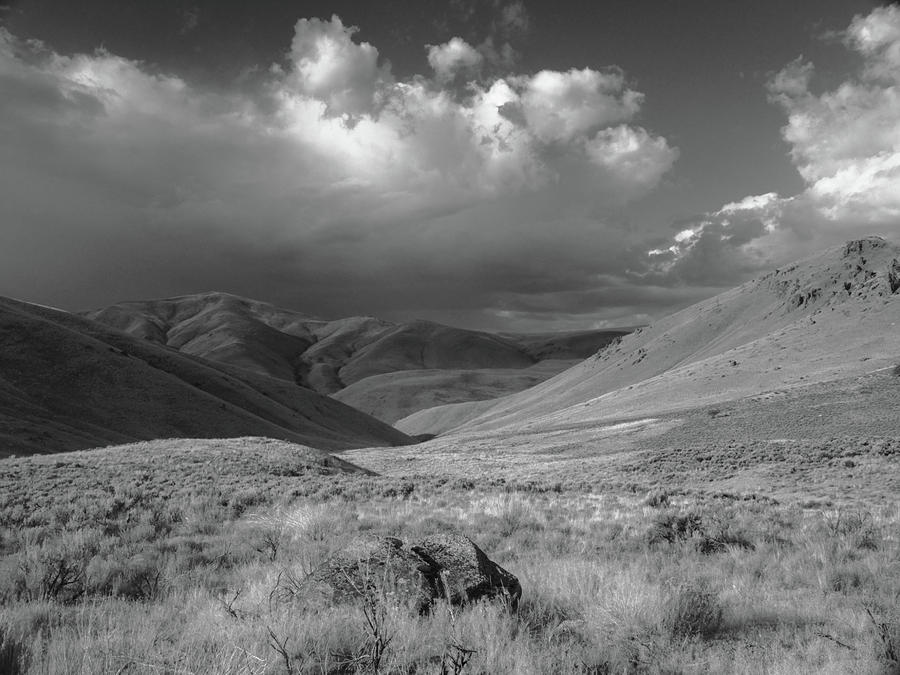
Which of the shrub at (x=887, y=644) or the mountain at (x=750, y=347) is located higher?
the mountain at (x=750, y=347)

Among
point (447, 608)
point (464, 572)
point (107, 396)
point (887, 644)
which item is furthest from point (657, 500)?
point (107, 396)

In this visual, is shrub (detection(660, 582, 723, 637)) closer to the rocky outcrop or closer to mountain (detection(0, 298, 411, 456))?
mountain (detection(0, 298, 411, 456))

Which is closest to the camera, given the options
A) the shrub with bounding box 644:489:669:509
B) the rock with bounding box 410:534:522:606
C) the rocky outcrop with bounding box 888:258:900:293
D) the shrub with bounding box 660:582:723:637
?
the shrub with bounding box 660:582:723:637

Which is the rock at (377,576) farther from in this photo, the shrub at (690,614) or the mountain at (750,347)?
the mountain at (750,347)

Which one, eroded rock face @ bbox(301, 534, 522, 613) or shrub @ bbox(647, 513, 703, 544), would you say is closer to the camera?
eroded rock face @ bbox(301, 534, 522, 613)

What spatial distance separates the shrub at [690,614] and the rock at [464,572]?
1572 mm

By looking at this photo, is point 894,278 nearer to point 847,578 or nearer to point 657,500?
point 657,500

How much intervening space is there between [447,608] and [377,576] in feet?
3.00

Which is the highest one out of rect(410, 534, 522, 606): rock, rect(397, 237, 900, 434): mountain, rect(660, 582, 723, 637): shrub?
rect(397, 237, 900, 434): mountain

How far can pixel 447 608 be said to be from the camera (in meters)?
5.12

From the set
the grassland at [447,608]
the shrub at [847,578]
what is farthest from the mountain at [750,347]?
the shrub at [847,578]

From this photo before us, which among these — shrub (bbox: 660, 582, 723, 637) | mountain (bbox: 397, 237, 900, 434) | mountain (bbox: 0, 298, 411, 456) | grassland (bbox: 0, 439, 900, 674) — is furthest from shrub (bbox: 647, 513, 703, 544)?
mountain (bbox: 397, 237, 900, 434)

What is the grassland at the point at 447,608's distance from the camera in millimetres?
4164

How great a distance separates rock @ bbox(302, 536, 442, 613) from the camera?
213 inches
